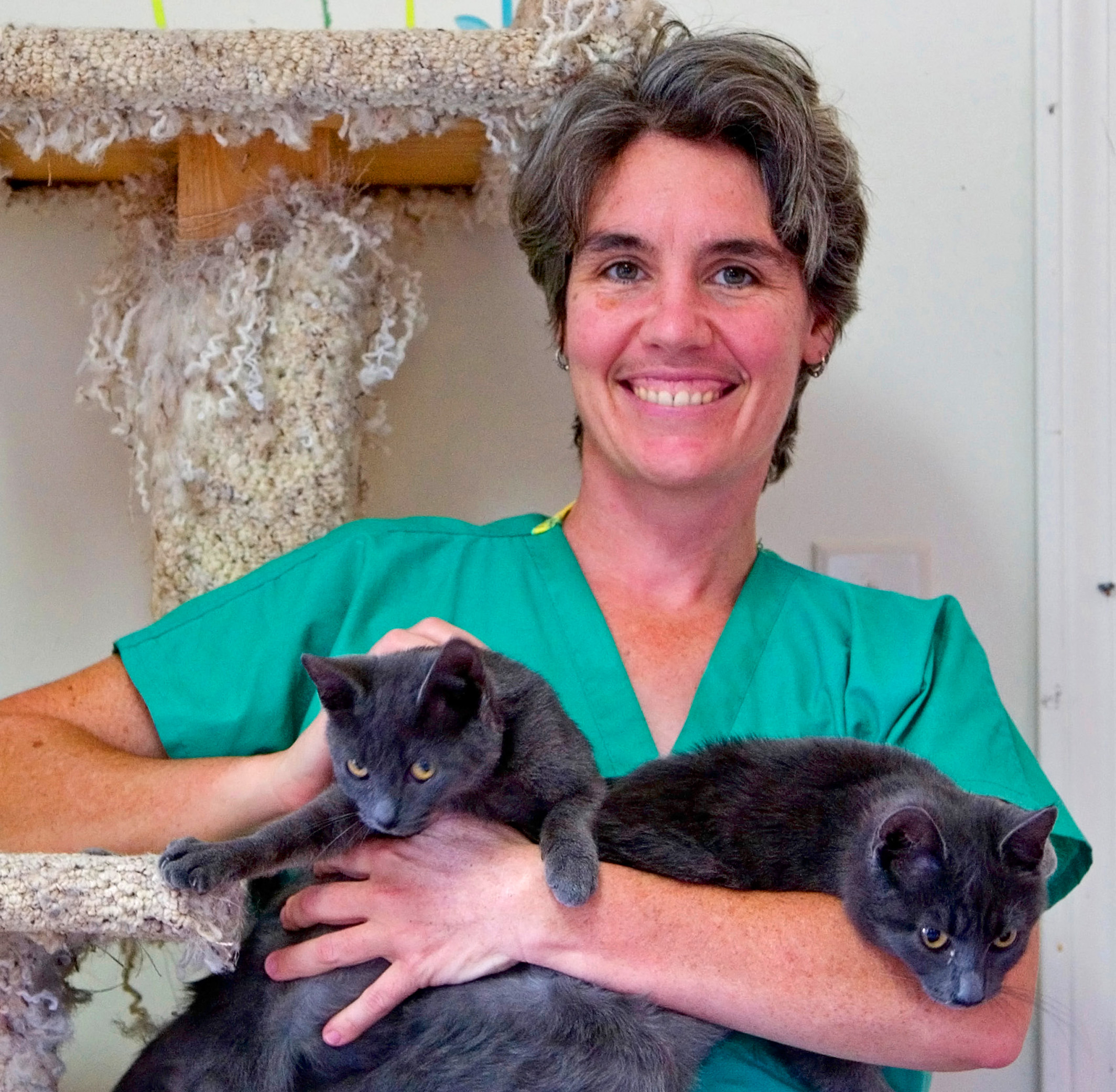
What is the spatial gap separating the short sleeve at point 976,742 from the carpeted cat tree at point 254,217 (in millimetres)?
654

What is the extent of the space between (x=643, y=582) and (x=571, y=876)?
1.46 ft

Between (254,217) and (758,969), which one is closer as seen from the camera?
(758,969)

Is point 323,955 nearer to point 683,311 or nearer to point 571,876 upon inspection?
point 571,876

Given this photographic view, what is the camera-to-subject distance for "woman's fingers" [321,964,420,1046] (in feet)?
2.78

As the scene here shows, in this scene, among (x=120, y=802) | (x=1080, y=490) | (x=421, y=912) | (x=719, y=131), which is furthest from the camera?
(x=1080, y=490)

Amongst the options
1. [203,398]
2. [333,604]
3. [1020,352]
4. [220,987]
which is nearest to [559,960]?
[220,987]

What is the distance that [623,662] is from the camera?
1.11 metres

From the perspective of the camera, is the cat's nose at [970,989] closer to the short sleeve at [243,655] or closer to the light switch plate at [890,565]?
the short sleeve at [243,655]

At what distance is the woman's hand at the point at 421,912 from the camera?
853 millimetres

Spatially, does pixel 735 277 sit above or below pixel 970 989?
above

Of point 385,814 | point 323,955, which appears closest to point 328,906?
point 323,955

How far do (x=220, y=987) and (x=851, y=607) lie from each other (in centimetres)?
71

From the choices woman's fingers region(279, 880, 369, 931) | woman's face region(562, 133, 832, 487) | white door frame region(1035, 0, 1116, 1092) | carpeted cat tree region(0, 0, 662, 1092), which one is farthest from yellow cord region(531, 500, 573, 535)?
white door frame region(1035, 0, 1116, 1092)

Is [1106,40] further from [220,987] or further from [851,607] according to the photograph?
[220,987]
